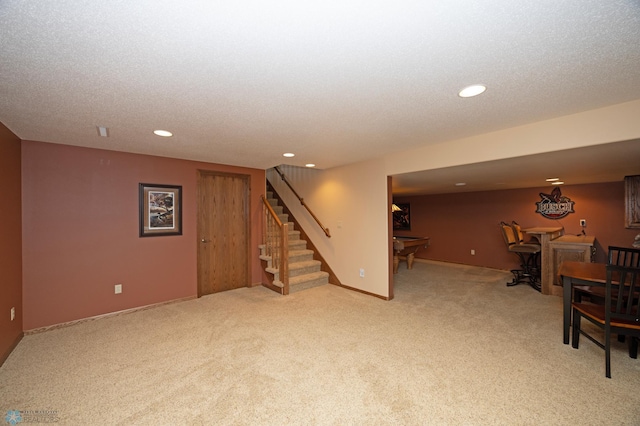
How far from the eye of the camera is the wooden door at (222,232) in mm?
4316

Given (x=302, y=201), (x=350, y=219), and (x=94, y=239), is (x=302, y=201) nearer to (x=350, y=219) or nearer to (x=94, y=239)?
(x=350, y=219)

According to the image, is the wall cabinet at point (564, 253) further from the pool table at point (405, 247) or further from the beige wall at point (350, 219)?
the beige wall at point (350, 219)

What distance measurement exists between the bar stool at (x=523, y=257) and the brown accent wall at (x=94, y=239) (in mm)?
5811

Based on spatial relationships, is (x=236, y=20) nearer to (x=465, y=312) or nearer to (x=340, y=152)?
(x=340, y=152)

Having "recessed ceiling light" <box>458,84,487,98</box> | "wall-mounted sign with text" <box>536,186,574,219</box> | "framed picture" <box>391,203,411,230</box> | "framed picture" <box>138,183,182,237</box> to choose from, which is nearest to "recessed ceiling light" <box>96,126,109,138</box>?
"framed picture" <box>138,183,182,237</box>

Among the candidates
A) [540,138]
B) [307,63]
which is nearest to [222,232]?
[307,63]

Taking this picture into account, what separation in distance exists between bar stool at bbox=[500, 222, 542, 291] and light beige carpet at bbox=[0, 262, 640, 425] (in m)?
1.41

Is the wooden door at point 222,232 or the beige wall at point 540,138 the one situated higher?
the beige wall at point 540,138

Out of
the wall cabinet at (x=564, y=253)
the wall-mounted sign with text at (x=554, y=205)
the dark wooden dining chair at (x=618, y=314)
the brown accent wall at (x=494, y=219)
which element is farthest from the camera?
the wall-mounted sign with text at (x=554, y=205)

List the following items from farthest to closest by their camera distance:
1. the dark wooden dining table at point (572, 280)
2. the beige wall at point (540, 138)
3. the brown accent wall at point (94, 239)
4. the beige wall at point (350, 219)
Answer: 1. the beige wall at point (350, 219)
2. the brown accent wall at point (94, 239)
3. the dark wooden dining table at point (572, 280)
4. the beige wall at point (540, 138)

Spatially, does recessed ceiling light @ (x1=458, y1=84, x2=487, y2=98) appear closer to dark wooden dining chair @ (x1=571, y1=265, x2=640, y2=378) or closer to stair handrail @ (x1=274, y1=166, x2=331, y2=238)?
dark wooden dining chair @ (x1=571, y1=265, x2=640, y2=378)

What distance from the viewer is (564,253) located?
4.14 metres

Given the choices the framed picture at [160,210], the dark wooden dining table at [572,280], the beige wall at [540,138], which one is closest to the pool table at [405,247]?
the beige wall at [540,138]

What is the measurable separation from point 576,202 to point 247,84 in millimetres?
6757
